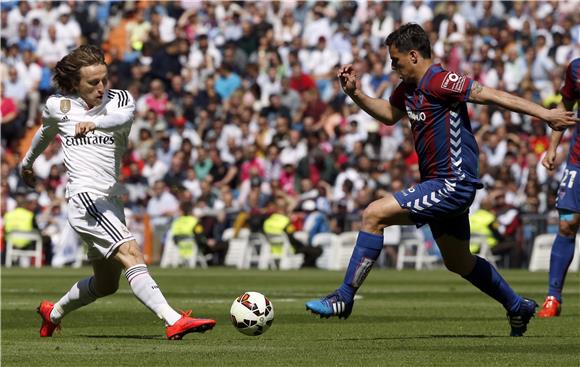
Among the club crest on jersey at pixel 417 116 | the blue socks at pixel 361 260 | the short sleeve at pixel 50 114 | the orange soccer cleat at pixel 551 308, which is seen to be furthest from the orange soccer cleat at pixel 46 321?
the orange soccer cleat at pixel 551 308

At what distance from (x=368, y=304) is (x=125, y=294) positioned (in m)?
3.81

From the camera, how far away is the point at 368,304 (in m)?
15.3

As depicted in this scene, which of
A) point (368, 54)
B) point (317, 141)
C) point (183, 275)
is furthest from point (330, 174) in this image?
point (183, 275)

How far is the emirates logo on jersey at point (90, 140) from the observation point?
10422 mm

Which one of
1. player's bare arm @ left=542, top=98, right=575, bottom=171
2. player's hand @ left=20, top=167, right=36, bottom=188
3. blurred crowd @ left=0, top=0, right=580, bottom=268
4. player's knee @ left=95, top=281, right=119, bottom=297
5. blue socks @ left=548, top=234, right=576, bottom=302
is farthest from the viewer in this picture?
blurred crowd @ left=0, top=0, right=580, bottom=268

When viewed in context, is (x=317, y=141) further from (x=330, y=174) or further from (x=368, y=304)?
(x=368, y=304)

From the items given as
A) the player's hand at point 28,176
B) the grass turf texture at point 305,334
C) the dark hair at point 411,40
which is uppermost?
the dark hair at point 411,40

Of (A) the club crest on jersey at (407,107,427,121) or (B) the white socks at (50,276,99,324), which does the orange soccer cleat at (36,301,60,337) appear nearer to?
(B) the white socks at (50,276,99,324)

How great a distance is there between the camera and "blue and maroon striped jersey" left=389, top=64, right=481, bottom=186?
1020 cm

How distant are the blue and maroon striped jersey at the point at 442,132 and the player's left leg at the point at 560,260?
9.48 ft

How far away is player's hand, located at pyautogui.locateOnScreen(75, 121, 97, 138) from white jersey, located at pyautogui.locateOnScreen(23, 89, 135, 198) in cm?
35

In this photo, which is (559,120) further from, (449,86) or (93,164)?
(93,164)

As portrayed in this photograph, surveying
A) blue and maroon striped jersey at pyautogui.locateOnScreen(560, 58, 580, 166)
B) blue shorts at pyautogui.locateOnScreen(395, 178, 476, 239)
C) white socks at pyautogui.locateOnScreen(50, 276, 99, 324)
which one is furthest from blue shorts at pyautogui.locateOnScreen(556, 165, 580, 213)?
white socks at pyautogui.locateOnScreen(50, 276, 99, 324)

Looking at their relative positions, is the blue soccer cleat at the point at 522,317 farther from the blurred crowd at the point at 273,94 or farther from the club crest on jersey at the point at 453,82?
the blurred crowd at the point at 273,94
